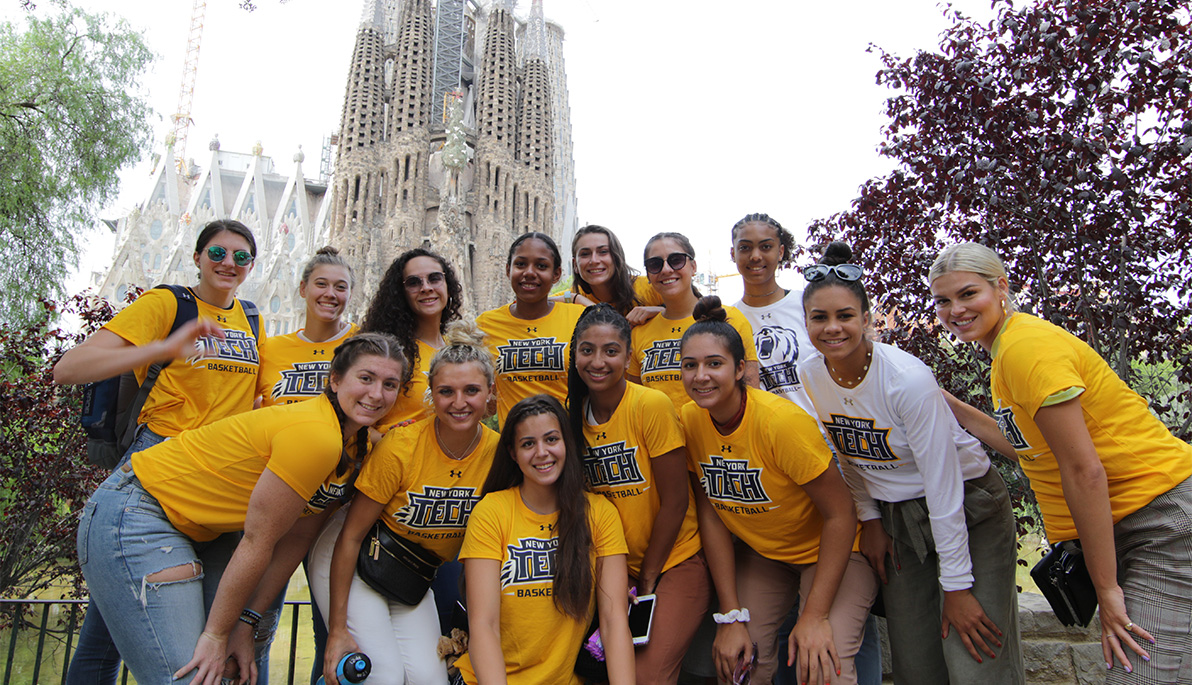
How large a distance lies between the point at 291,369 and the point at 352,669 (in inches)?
58.3

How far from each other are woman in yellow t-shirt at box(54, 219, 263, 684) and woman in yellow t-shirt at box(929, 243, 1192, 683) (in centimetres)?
310

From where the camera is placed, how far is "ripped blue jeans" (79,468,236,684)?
8.13ft

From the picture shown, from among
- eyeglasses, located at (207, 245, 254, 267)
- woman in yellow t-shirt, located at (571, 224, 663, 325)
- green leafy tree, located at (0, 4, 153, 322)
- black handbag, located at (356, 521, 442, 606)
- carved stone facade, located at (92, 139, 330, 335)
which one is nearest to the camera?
black handbag, located at (356, 521, 442, 606)

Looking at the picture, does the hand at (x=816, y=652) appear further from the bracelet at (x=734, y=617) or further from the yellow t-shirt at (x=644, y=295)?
the yellow t-shirt at (x=644, y=295)

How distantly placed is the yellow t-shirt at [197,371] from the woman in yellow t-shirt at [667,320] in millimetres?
1911

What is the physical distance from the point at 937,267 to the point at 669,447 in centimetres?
128

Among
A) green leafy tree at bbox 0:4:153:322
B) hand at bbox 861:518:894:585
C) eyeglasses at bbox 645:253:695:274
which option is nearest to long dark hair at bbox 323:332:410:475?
eyeglasses at bbox 645:253:695:274

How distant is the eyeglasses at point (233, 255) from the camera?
3160mm

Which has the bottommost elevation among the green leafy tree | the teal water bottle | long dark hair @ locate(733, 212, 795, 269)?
the teal water bottle

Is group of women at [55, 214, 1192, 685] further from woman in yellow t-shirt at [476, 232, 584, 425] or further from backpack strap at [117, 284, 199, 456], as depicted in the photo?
woman in yellow t-shirt at [476, 232, 584, 425]

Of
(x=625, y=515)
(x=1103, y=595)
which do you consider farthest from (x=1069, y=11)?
(x=625, y=515)

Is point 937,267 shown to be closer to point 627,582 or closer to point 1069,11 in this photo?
point 627,582

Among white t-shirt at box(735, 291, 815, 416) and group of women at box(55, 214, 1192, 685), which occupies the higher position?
white t-shirt at box(735, 291, 815, 416)

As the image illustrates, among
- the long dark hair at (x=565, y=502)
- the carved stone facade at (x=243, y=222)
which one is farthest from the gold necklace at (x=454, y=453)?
the carved stone facade at (x=243, y=222)
